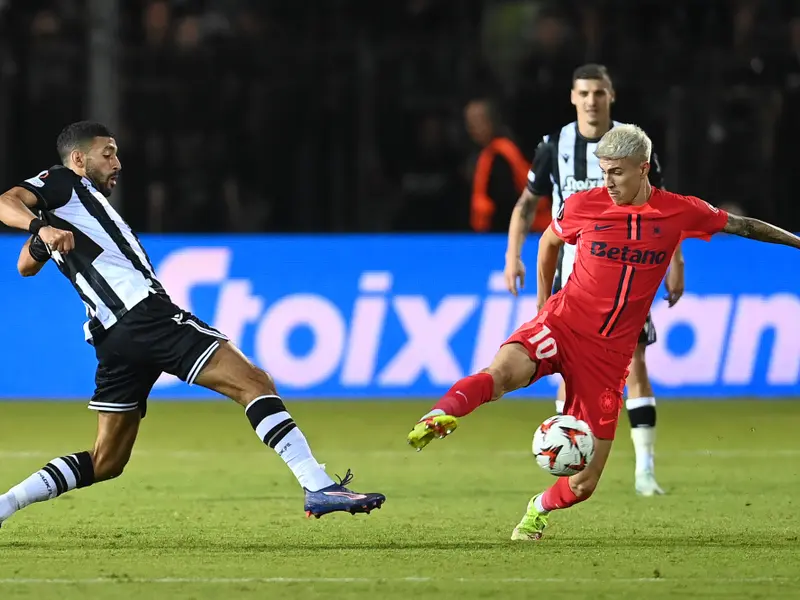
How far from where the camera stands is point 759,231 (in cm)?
665

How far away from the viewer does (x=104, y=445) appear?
22.0ft

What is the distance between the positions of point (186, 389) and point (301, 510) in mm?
5644

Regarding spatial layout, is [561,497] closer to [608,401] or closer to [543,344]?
[608,401]

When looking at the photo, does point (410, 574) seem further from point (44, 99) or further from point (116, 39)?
point (44, 99)

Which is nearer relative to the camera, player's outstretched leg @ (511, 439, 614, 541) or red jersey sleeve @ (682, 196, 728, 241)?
player's outstretched leg @ (511, 439, 614, 541)

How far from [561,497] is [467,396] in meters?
0.76

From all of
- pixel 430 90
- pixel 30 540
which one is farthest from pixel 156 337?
pixel 430 90

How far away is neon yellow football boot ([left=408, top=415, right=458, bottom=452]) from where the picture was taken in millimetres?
5871

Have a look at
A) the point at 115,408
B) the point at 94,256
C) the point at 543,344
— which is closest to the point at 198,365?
the point at 115,408

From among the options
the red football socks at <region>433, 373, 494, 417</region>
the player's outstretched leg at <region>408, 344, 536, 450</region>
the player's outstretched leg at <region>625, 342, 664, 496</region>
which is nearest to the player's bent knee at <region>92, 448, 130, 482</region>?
the player's outstretched leg at <region>408, 344, 536, 450</region>

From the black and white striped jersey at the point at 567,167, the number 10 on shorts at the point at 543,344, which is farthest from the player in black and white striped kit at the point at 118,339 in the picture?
the black and white striped jersey at the point at 567,167

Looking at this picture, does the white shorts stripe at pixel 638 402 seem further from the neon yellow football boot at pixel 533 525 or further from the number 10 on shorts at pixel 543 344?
the number 10 on shorts at pixel 543 344

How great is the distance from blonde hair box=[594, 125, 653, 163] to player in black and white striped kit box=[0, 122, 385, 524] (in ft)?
5.39

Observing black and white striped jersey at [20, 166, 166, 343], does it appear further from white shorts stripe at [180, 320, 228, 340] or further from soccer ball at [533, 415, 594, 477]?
soccer ball at [533, 415, 594, 477]
